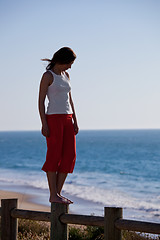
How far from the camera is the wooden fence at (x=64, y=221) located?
3.84 metres

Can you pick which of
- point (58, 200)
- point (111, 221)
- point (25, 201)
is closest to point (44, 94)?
point (58, 200)

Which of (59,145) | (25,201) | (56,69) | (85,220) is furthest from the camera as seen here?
(25,201)

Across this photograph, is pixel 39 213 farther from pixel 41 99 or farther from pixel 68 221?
pixel 41 99

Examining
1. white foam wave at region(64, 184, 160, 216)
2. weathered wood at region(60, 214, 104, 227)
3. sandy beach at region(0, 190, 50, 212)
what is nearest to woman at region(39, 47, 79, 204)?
weathered wood at region(60, 214, 104, 227)

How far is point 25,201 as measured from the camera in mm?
17203

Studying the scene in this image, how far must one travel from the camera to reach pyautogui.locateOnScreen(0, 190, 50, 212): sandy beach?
1530 centimetres

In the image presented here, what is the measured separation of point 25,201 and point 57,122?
42.7 feet

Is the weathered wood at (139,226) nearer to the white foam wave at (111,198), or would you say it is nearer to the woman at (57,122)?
the woman at (57,122)

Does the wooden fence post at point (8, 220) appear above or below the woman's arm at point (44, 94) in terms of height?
below

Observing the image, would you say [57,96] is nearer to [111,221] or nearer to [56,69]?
[56,69]

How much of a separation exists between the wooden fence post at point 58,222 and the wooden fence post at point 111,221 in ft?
1.74

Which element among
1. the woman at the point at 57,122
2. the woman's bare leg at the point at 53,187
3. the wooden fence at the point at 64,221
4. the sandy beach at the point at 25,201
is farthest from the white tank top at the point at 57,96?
the sandy beach at the point at 25,201

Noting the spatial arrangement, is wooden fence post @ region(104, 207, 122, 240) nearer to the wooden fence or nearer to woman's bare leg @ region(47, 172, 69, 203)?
the wooden fence

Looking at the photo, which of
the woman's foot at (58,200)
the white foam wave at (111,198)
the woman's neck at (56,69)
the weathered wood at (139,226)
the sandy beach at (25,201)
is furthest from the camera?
the white foam wave at (111,198)
